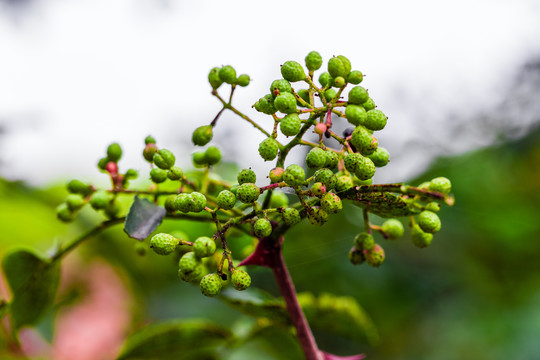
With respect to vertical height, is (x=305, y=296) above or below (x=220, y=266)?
above

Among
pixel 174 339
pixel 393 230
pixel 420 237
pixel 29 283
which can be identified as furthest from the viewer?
pixel 174 339

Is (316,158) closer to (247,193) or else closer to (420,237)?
(247,193)

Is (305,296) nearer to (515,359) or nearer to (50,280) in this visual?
(50,280)

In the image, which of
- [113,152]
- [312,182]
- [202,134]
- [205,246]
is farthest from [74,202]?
[312,182]

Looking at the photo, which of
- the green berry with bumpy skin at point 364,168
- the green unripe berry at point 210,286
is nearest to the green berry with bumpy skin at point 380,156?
the green berry with bumpy skin at point 364,168

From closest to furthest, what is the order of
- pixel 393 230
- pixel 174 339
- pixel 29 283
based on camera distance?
pixel 393 230 < pixel 29 283 < pixel 174 339

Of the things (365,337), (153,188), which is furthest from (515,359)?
(153,188)

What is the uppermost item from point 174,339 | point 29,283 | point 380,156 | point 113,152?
point 380,156
